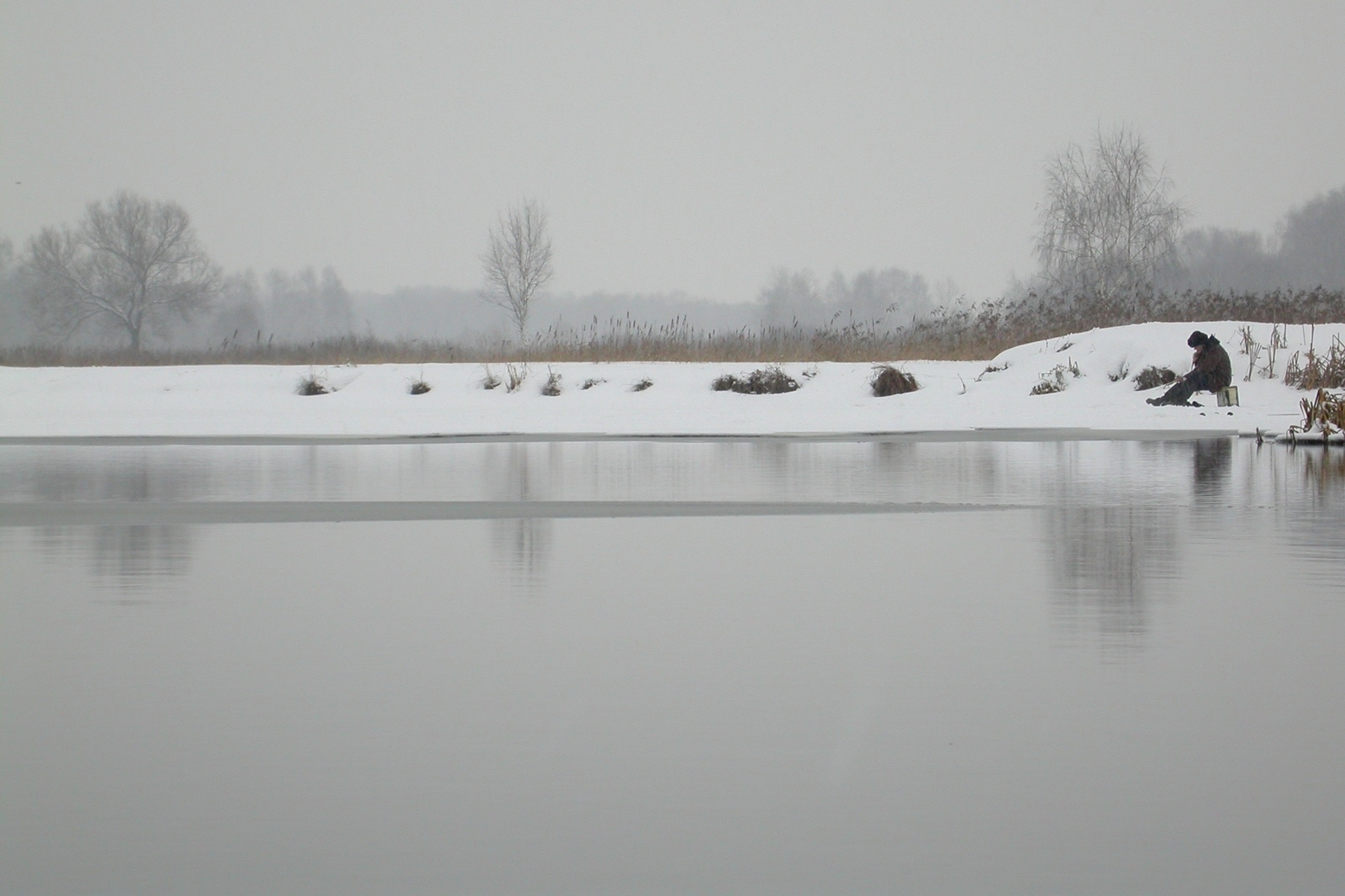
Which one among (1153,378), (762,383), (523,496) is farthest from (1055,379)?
(523,496)

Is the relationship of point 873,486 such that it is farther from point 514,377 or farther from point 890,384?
point 514,377

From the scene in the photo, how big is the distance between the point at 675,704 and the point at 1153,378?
22.6 m

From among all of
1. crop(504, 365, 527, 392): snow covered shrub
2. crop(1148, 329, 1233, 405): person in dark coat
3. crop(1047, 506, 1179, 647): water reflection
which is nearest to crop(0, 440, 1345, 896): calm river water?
crop(1047, 506, 1179, 647): water reflection

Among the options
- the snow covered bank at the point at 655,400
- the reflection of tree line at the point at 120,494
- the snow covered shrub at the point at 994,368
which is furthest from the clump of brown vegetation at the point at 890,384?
the reflection of tree line at the point at 120,494

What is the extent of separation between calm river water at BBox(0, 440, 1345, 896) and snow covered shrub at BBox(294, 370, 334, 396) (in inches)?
867

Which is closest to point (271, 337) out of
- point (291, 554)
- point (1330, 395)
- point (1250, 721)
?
point (1330, 395)

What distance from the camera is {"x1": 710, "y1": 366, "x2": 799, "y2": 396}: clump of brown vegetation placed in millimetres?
29750

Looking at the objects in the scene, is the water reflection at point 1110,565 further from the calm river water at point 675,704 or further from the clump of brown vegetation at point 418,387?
the clump of brown vegetation at point 418,387

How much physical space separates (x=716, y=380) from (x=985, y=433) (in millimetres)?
9496

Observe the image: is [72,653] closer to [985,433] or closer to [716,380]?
[985,433]

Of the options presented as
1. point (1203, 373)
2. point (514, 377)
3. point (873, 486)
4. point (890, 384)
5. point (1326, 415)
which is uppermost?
point (514, 377)

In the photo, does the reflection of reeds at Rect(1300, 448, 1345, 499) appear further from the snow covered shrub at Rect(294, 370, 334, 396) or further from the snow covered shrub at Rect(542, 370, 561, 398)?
the snow covered shrub at Rect(294, 370, 334, 396)

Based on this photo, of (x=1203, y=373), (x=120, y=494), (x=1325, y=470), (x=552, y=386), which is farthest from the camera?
(x=552, y=386)

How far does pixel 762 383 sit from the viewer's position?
29797mm
